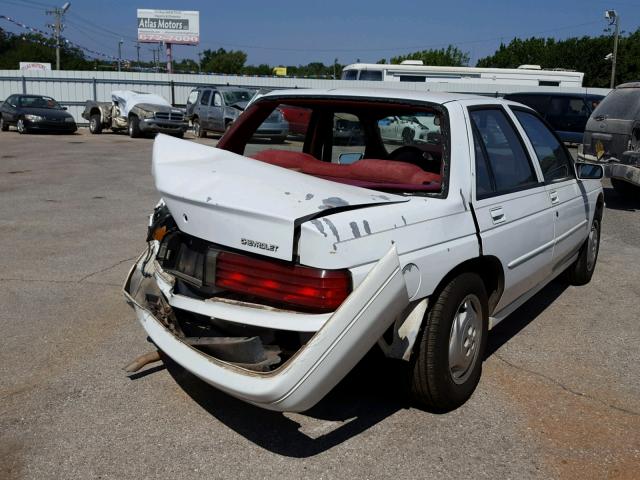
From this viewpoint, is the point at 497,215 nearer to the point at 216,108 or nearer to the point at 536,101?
the point at 536,101

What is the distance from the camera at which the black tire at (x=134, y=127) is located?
22.2 m

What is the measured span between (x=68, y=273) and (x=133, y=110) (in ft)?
57.8

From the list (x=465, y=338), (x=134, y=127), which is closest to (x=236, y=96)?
(x=134, y=127)

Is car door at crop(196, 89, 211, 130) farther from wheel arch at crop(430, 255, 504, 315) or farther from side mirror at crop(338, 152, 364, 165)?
wheel arch at crop(430, 255, 504, 315)

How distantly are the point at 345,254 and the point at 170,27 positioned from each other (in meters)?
60.9

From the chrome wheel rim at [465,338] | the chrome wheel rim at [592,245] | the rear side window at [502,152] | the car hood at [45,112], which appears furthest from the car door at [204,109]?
the chrome wheel rim at [465,338]

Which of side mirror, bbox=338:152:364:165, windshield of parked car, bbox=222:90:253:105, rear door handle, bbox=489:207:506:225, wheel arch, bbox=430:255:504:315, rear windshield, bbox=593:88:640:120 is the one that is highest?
windshield of parked car, bbox=222:90:253:105

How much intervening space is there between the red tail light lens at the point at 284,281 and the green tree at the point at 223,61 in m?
97.4

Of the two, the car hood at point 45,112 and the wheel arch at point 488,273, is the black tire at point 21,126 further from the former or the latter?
the wheel arch at point 488,273

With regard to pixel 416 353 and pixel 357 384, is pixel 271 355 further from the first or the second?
pixel 357 384

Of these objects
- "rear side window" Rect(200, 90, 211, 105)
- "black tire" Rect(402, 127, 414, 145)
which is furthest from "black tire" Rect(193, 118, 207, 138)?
"black tire" Rect(402, 127, 414, 145)

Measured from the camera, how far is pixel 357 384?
12.6 feet

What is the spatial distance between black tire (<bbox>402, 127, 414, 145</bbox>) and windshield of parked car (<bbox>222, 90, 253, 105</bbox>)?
18.5 m

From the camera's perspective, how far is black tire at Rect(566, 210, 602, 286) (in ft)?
18.9
